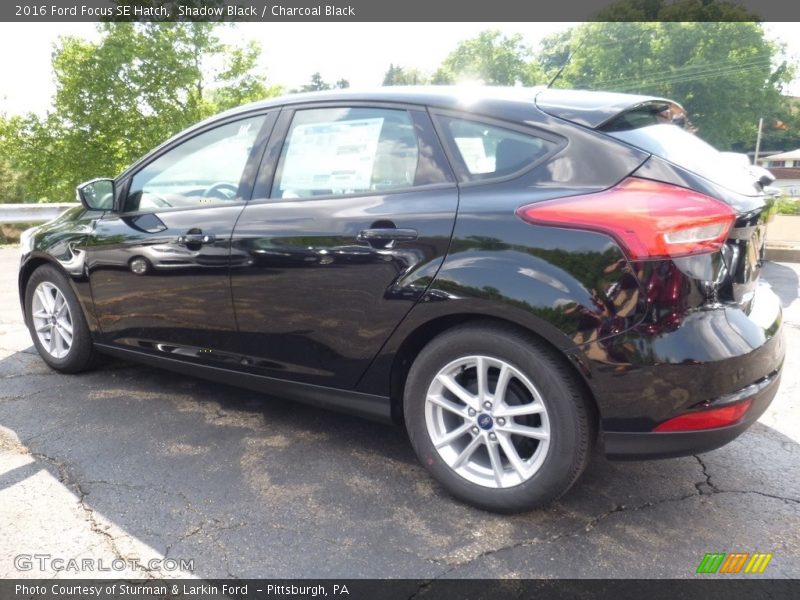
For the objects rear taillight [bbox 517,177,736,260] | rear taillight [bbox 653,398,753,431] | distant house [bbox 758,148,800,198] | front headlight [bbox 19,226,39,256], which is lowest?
distant house [bbox 758,148,800,198]

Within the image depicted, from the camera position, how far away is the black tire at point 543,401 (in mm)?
2244

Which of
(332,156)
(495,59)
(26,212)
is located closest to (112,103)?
(26,212)

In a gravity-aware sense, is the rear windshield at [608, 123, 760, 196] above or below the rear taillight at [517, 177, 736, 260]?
above

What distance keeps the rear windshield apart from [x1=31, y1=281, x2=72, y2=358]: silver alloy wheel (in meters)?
3.39

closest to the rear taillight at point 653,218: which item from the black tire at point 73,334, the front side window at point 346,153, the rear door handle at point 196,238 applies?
the front side window at point 346,153

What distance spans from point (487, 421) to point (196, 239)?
1695 millimetres

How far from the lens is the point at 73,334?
3951 millimetres

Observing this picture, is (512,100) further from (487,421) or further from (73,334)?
(73,334)

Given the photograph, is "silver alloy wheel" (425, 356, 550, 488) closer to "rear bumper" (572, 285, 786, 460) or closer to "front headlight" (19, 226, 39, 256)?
"rear bumper" (572, 285, 786, 460)

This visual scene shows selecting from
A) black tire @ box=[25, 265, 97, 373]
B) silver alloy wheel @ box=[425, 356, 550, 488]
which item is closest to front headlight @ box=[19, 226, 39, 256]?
black tire @ box=[25, 265, 97, 373]

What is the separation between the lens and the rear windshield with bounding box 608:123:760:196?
7.48ft

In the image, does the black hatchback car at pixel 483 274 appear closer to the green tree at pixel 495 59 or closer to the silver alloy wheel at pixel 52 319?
the silver alloy wheel at pixel 52 319

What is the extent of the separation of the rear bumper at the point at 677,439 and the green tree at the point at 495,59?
69.0 m

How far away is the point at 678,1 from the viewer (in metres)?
54.6
